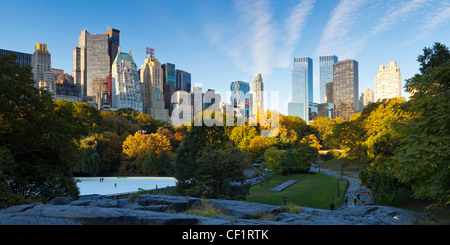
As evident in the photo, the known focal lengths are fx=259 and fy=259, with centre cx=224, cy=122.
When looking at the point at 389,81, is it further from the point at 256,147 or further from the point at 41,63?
the point at 41,63

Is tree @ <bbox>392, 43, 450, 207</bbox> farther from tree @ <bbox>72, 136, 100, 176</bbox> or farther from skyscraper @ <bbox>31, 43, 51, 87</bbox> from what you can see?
skyscraper @ <bbox>31, 43, 51, 87</bbox>

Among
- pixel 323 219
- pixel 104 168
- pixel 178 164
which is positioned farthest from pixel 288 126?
pixel 323 219

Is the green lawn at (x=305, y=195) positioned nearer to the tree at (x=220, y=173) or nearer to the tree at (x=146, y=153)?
the tree at (x=220, y=173)

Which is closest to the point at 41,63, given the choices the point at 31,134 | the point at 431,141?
the point at 31,134

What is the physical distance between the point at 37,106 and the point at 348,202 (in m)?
24.4

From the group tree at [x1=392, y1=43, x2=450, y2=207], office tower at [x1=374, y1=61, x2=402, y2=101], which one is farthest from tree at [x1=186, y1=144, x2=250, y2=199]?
office tower at [x1=374, y1=61, x2=402, y2=101]

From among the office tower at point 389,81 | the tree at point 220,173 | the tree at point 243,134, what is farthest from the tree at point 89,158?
the office tower at point 389,81

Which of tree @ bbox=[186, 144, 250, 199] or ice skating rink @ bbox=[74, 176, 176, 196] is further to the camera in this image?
ice skating rink @ bbox=[74, 176, 176, 196]

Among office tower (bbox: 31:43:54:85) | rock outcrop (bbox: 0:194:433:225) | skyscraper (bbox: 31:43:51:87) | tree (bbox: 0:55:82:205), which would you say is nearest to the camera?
rock outcrop (bbox: 0:194:433:225)

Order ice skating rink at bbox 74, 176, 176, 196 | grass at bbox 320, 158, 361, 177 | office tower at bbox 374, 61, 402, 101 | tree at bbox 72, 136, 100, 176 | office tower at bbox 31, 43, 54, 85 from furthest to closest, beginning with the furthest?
office tower at bbox 31, 43, 54, 85, office tower at bbox 374, 61, 402, 101, grass at bbox 320, 158, 361, 177, tree at bbox 72, 136, 100, 176, ice skating rink at bbox 74, 176, 176, 196

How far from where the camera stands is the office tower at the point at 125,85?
519 ft

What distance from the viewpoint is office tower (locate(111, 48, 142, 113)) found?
158250mm

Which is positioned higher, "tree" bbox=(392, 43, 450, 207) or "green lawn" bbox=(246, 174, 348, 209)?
"tree" bbox=(392, 43, 450, 207)

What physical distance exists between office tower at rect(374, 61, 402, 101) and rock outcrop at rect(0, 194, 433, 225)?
174 metres
